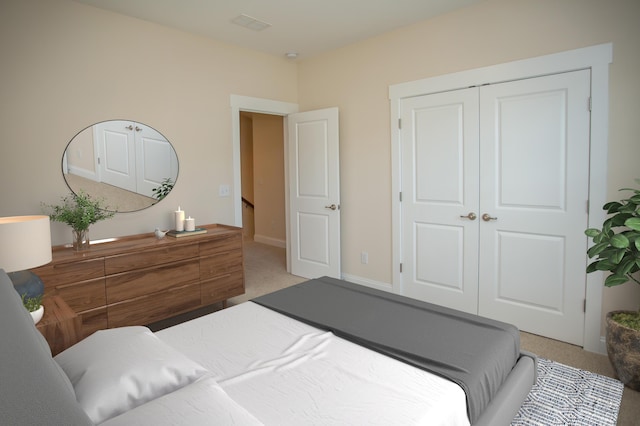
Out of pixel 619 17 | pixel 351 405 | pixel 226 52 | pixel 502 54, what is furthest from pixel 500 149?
pixel 226 52

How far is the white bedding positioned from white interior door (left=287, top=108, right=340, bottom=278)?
8.22ft

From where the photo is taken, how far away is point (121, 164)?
134 inches

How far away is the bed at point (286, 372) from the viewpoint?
3.39 ft

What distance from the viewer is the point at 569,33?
2793mm

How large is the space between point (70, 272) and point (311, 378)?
2.06 meters

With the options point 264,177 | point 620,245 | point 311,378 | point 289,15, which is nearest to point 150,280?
point 311,378

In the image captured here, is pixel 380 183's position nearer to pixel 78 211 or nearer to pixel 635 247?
pixel 635 247

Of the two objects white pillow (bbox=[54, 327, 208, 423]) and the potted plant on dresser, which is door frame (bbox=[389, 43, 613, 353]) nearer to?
white pillow (bbox=[54, 327, 208, 423])

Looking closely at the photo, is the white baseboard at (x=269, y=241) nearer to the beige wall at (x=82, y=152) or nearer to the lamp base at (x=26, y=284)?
the beige wall at (x=82, y=152)

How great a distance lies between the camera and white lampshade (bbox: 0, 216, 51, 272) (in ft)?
5.83

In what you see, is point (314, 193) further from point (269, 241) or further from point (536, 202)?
point (269, 241)

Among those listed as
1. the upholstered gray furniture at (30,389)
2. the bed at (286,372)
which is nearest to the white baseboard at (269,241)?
the bed at (286,372)

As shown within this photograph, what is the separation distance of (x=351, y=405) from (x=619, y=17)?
9.93 feet

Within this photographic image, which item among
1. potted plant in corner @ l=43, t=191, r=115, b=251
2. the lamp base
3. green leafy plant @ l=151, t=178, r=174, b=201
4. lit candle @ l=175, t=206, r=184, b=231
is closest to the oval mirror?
green leafy plant @ l=151, t=178, r=174, b=201
